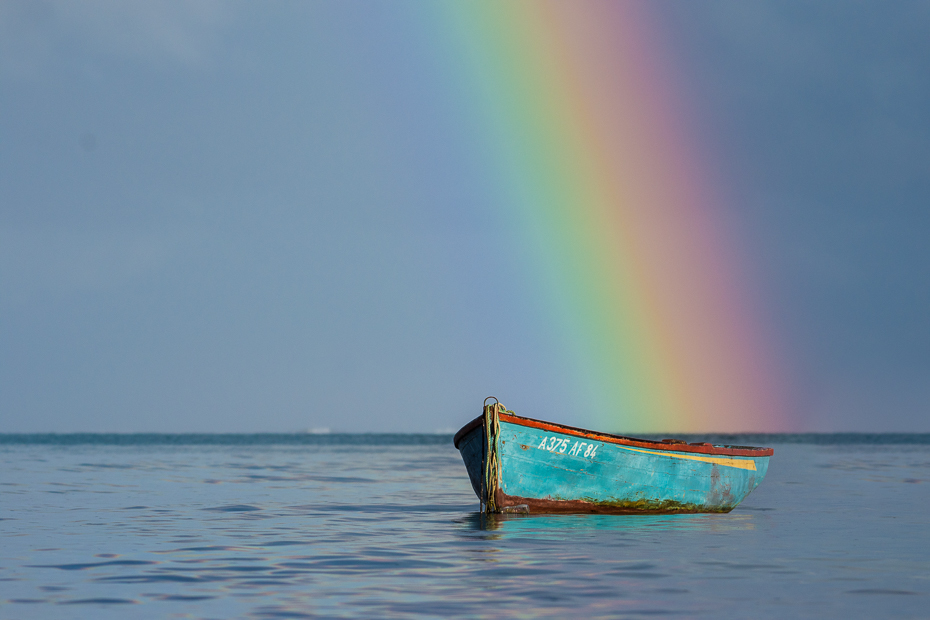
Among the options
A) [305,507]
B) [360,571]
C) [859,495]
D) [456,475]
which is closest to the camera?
[360,571]

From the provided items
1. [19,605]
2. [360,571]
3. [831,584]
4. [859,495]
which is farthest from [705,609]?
[859,495]

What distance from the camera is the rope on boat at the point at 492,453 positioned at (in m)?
20.6

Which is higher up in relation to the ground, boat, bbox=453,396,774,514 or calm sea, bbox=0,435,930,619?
boat, bbox=453,396,774,514

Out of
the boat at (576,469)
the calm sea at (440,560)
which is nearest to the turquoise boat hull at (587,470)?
the boat at (576,469)

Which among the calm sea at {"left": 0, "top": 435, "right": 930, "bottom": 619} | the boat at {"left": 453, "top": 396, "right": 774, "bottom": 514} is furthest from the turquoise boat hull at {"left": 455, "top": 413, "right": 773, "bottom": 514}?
the calm sea at {"left": 0, "top": 435, "right": 930, "bottom": 619}

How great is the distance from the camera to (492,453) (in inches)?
813

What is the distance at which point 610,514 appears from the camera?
22141 millimetres

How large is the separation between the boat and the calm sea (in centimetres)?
62

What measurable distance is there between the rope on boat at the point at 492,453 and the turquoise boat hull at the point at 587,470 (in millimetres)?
37

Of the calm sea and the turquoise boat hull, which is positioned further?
the turquoise boat hull

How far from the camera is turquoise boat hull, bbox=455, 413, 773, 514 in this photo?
2083 cm

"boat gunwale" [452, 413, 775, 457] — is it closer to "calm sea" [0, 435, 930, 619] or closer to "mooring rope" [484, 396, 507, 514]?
"mooring rope" [484, 396, 507, 514]

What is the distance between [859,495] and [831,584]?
1853 centimetres

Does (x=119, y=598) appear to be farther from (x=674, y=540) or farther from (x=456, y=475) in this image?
(x=456, y=475)
